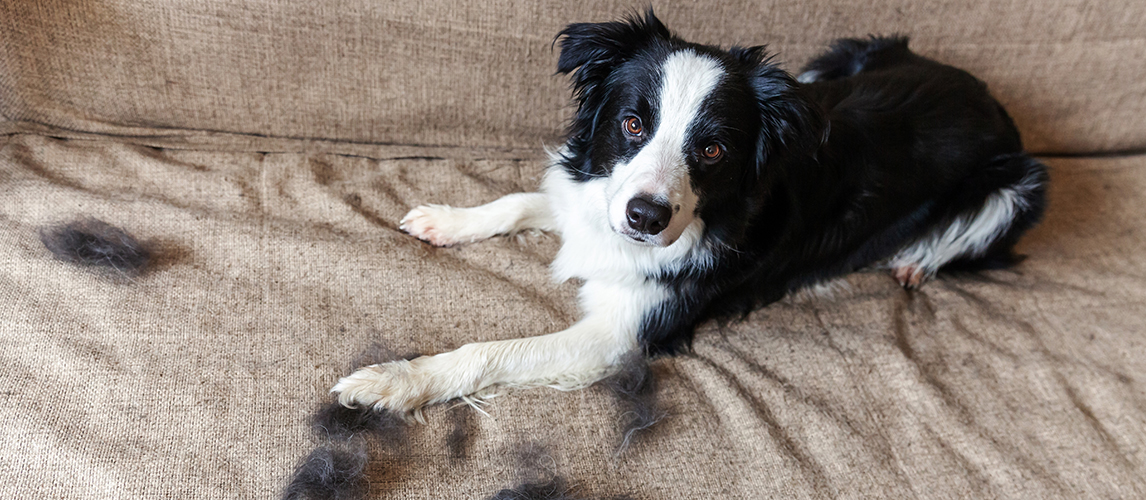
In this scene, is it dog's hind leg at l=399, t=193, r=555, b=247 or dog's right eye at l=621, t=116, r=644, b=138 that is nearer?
dog's right eye at l=621, t=116, r=644, b=138

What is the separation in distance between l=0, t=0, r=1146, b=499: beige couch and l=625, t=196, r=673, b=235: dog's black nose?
20.2 inches

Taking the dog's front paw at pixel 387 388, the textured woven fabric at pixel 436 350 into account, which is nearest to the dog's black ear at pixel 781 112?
the textured woven fabric at pixel 436 350

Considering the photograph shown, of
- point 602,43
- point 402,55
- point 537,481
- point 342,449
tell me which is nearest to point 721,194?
point 602,43

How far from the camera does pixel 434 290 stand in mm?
1930

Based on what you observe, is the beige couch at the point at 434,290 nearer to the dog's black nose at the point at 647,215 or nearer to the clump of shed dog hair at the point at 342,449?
the clump of shed dog hair at the point at 342,449

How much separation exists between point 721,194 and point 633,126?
27 centimetres

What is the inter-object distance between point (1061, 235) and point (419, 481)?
245 cm

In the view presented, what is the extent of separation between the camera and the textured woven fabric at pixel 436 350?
4.91 ft

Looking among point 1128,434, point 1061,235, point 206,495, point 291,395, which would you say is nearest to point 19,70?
point 291,395

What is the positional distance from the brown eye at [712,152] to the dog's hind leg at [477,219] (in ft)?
2.30

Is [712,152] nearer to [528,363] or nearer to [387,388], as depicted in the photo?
[528,363]

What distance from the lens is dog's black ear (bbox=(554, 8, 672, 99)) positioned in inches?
64.5

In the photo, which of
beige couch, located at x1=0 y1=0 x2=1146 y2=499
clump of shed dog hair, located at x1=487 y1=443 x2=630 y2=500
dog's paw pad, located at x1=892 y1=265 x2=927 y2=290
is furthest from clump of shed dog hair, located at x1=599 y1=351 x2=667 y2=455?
dog's paw pad, located at x1=892 y1=265 x2=927 y2=290

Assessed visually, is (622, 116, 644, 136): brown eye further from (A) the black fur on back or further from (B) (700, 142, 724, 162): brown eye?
(B) (700, 142, 724, 162): brown eye
